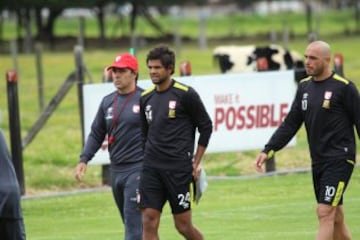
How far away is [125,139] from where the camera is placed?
1116 cm

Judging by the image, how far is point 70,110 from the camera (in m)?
28.5

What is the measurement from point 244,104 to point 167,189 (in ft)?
27.4

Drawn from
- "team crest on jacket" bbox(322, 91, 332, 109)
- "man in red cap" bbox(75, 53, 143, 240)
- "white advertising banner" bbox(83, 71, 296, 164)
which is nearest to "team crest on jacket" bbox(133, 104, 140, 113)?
"man in red cap" bbox(75, 53, 143, 240)

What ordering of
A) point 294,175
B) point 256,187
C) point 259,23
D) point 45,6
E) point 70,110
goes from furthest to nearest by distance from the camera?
point 259,23 → point 45,6 → point 70,110 → point 294,175 → point 256,187

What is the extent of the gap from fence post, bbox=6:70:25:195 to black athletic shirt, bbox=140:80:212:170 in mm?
7408

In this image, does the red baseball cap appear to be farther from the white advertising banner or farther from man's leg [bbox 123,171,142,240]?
the white advertising banner

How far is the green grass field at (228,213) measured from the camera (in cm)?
1330

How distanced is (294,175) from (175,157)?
827 centimetres

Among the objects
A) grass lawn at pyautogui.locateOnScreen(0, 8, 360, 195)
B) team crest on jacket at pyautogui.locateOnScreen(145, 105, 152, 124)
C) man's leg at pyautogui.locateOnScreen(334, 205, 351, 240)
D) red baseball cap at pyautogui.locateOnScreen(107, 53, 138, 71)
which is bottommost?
grass lawn at pyautogui.locateOnScreen(0, 8, 360, 195)

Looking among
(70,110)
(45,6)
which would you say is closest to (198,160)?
(70,110)

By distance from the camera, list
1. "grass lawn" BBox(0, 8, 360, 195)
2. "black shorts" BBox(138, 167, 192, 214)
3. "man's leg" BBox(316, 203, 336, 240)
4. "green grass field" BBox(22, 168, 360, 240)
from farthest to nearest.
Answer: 1. "grass lawn" BBox(0, 8, 360, 195)
2. "green grass field" BBox(22, 168, 360, 240)
3. "black shorts" BBox(138, 167, 192, 214)
4. "man's leg" BBox(316, 203, 336, 240)

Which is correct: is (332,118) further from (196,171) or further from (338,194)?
(196,171)

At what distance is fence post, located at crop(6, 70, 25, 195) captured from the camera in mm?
17609

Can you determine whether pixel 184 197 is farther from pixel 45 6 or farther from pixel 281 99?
pixel 45 6
